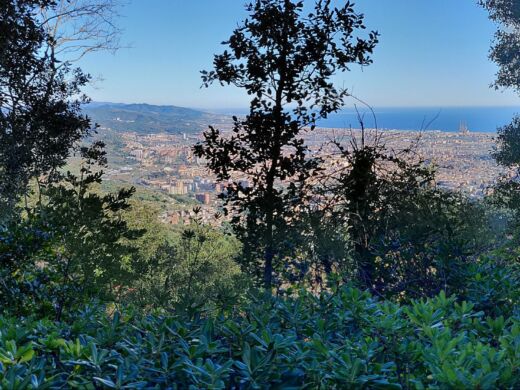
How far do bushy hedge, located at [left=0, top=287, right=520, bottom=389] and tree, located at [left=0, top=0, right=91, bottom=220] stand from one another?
11.9 feet

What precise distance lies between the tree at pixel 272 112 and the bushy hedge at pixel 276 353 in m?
2.15

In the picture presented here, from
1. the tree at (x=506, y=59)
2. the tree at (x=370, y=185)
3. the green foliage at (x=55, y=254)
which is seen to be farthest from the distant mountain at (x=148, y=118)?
the tree at (x=370, y=185)

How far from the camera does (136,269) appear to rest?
5219mm

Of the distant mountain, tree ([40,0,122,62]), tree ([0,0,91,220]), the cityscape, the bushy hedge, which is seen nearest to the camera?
the bushy hedge

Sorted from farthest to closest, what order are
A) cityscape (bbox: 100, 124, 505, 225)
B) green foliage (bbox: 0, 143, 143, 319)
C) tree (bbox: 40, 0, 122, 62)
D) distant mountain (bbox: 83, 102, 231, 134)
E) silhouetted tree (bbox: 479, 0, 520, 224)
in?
1. distant mountain (bbox: 83, 102, 231, 134)
2. silhouetted tree (bbox: 479, 0, 520, 224)
3. tree (bbox: 40, 0, 122, 62)
4. cityscape (bbox: 100, 124, 505, 225)
5. green foliage (bbox: 0, 143, 143, 319)

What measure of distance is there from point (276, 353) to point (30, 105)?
4.71m

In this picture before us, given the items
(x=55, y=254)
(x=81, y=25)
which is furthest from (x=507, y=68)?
(x=55, y=254)

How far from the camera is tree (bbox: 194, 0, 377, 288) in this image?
144 inches

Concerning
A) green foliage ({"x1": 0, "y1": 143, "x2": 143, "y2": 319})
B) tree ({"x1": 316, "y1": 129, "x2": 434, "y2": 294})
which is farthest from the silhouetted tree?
green foliage ({"x1": 0, "y1": 143, "x2": 143, "y2": 319})

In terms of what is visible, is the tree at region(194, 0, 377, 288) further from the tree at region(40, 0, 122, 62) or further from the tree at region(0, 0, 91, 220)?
the tree at region(40, 0, 122, 62)

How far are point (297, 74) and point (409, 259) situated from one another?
1900mm

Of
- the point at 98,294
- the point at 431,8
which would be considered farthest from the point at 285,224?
the point at 431,8

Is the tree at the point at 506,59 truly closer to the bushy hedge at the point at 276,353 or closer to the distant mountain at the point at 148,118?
the bushy hedge at the point at 276,353

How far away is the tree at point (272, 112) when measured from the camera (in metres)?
3.66
